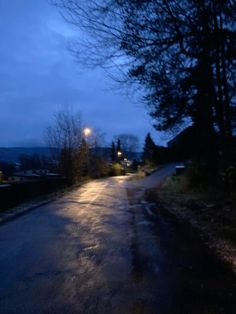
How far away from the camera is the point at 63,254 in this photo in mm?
9484

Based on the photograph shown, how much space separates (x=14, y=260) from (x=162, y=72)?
9.85 m

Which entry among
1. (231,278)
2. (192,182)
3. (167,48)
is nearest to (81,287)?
(231,278)

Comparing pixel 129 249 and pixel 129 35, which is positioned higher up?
pixel 129 35

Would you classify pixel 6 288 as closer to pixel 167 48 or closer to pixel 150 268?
pixel 150 268

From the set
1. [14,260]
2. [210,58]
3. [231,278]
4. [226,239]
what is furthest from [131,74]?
[231,278]

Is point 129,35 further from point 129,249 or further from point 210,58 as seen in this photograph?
point 129,249

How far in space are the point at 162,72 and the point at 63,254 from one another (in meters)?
9.12

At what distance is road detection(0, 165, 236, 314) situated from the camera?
6.02 meters

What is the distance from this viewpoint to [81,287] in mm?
6941

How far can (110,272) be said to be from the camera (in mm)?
7840

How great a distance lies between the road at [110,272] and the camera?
6.02m

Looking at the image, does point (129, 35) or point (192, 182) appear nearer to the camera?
point (129, 35)

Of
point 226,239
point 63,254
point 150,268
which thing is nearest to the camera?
point 150,268

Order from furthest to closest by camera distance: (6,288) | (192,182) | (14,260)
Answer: (192,182) < (14,260) < (6,288)
